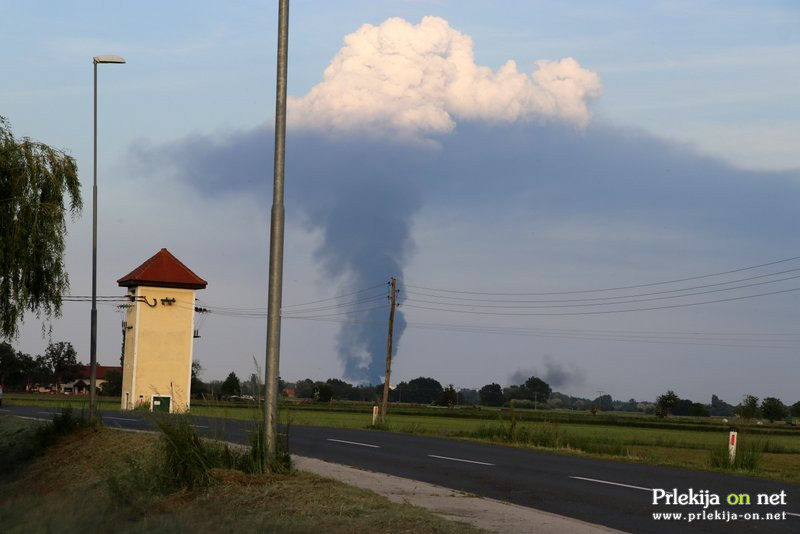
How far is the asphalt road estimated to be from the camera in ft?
43.4

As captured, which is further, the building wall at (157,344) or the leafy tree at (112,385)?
the leafy tree at (112,385)

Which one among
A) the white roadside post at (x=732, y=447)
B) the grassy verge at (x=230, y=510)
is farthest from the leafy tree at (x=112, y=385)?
Result: the grassy verge at (x=230, y=510)

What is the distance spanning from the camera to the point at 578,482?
58.4 feet

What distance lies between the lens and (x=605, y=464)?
22.7 m

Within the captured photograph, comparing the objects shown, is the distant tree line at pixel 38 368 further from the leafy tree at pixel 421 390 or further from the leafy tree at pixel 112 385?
the leafy tree at pixel 421 390

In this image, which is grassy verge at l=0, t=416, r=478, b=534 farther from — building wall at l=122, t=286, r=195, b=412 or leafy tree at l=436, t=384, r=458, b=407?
leafy tree at l=436, t=384, r=458, b=407

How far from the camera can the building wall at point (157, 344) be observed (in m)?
60.8

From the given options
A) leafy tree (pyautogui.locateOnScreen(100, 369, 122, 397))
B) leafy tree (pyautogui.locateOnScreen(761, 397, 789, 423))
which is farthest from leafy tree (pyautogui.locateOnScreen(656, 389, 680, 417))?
leafy tree (pyautogui.locateOnScreen(100, 369, 122, 397))

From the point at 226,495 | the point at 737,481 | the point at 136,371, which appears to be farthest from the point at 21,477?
the point at 136,371

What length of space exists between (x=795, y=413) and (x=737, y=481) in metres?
183

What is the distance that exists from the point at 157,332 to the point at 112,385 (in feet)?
344

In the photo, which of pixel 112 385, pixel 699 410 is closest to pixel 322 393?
pixel 112 385

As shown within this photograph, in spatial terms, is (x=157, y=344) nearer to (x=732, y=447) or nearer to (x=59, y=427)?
(x=59, y=427)

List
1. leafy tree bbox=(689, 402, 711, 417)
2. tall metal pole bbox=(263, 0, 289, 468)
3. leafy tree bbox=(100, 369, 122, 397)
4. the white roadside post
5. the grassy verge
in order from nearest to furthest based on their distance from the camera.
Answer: the grassy verge, tall metal pole bbox=(263, 0, 289, 468), the white roadside post, leafy tree bbox=(100, 369, 122, 397), leafy tree bbox=(689, 402, 711, 417)
